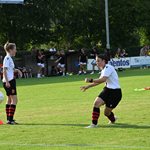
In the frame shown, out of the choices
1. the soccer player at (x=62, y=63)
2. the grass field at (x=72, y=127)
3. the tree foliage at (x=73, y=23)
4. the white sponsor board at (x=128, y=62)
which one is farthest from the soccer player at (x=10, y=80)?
the tree foliage at (x=73, y=23)

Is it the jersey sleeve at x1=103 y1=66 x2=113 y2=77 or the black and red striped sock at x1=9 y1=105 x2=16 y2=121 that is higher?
the jersey sleeve at x1=103 y1=66 x2=113 y2=77

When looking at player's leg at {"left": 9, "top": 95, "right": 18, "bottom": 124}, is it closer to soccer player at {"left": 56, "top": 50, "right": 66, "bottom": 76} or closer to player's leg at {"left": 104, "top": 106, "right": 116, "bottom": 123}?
player's leg at {"left": 104, "top": 106, "right": 116, "bottom": 123}

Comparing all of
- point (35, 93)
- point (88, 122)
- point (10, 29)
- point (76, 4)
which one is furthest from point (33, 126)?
point (76, 4)

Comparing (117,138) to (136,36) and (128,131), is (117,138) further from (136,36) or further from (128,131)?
(136,36)

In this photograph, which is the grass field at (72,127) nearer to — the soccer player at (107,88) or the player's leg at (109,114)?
the player's leg at (109,114)

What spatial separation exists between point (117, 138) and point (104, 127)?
67.8 inches

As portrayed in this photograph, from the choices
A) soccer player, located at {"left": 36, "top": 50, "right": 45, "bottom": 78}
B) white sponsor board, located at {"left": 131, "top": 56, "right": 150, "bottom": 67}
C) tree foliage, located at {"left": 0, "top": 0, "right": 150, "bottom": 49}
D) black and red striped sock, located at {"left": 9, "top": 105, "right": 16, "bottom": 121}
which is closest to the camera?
black and red striped sock, located at {"left": 9, "top": 105, "right": 16, "bottom": 121}

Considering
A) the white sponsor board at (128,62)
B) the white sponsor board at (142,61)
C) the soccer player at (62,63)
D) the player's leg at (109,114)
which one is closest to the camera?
the player's leg at (109,114)

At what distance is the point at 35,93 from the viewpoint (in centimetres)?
2403

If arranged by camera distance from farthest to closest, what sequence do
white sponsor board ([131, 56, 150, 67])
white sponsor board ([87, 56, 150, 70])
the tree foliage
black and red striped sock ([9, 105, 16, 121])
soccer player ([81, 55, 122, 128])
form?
the tree foliage < white sponsor board ([131, 56, 150, 67]) < white sponsor board ([87, 56, 150, 70]) < black and red striped sock ([9, 105, 16, 121]) < soccer player ([81, 55, 122, 128])

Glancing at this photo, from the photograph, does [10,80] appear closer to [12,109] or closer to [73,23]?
[12,109]

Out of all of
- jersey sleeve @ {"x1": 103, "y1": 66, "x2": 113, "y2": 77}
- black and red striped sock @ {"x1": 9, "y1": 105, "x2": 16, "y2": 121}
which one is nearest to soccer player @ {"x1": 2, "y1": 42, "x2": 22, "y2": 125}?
black and red striped sock @ {"x1": 9, "y1": 105, "x2": 16, "y2": 121}

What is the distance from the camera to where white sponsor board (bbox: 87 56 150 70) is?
42781 millimetres

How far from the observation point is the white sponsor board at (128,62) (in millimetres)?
42781
